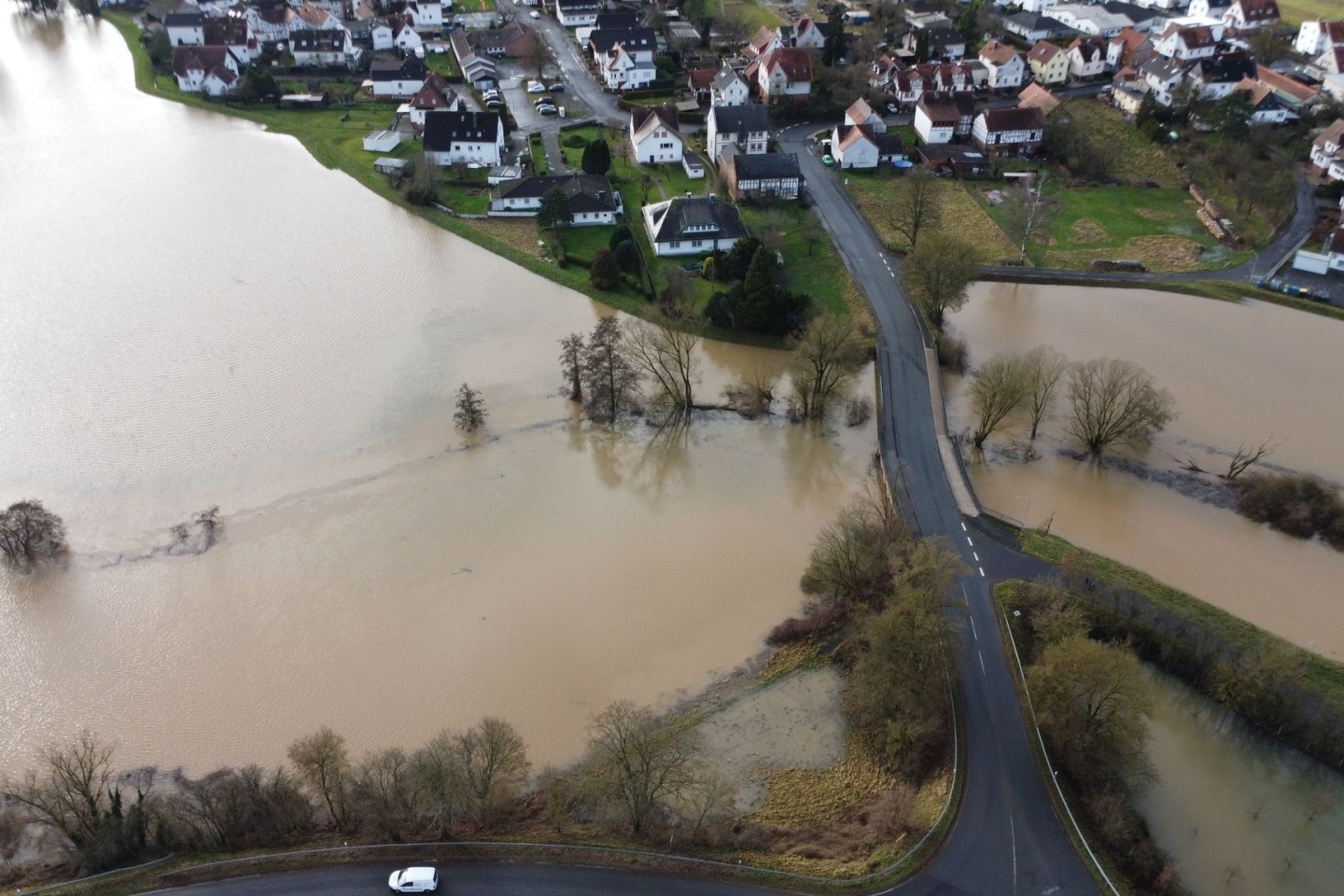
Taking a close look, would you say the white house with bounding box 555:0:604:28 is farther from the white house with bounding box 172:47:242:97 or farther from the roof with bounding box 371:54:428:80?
the white house with bounding box 172:47:242:97

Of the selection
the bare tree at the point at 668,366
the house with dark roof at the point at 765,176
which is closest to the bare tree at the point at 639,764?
the bare tree at the point at 668,366

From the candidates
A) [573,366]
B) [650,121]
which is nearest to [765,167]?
[650,121]

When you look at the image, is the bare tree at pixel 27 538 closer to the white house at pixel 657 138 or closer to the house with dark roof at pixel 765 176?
the house with dark roof at pixel 765 176


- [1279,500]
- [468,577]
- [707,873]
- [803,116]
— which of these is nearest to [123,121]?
[803,116]

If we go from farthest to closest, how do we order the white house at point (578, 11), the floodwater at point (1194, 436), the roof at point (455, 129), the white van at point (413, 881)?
the white house at point (578, 11)
the roof at point (455, 129)
the floodwater at point (1194, 436)
the white van at point (413, 881)

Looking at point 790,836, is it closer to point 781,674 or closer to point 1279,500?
point 781,674

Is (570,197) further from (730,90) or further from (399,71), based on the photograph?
(399,71)
